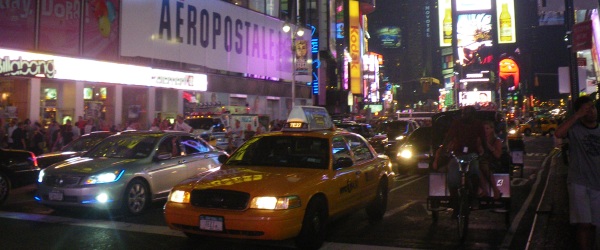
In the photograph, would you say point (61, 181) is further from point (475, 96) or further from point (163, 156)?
point (475, 96)

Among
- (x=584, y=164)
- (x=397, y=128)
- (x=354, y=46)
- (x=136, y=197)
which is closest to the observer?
(x=584, y=164)

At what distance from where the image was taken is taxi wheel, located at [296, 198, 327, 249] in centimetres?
655

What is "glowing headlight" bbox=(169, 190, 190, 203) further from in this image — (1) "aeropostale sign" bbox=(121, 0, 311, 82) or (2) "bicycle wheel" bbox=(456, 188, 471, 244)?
(1) "aeropostale sign" bbox=(121, 0, 311, 82)

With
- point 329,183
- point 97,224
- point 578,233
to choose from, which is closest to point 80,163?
point 97,224

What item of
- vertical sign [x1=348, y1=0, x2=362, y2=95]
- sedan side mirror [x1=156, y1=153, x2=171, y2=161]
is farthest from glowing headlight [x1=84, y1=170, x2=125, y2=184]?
vertical sign [x1=348, y1=0, x2=362, y2=95]

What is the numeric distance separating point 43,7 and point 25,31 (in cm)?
118

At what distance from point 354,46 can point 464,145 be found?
199 feet

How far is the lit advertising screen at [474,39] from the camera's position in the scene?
8700cm

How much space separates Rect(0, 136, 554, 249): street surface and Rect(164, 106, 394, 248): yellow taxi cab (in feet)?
1.44

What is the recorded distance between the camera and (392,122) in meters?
24.8

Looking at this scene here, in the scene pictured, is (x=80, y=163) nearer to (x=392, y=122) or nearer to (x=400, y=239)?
(x=400, y=239)

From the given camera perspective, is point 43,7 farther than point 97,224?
Yes

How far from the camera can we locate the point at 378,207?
Answer: 8859 mm

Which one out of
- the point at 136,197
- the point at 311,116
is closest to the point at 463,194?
the point at 136,197
